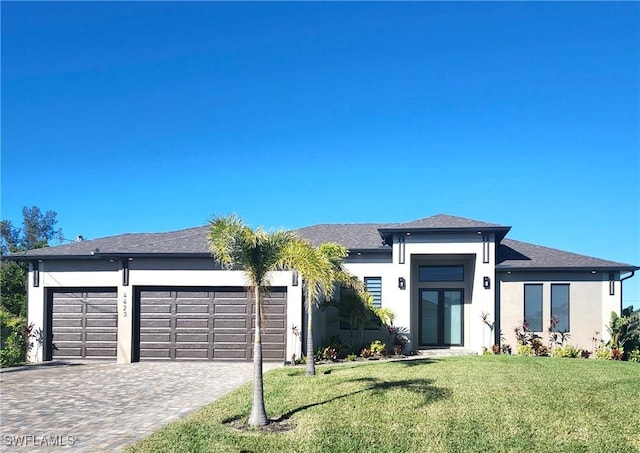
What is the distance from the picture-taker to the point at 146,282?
1702cm

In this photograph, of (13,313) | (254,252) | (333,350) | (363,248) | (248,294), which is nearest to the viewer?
(254,252)

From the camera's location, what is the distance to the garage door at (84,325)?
17.2 metres

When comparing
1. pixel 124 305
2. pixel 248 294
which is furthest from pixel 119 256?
pixel 248 294

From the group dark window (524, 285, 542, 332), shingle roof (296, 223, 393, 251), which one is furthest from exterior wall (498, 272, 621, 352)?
shingle roof (296, 223, 393, 251)

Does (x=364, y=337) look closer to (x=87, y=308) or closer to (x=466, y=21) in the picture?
(x=87, y=308)

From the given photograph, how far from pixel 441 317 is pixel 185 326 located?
31.3 ft

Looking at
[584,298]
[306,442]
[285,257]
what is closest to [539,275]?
[584,298]

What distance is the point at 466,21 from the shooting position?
1398cm

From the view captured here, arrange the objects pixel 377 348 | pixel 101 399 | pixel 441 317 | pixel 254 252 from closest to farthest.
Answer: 1. pixel 254 252
2. pixel 101 399
3. pixel 377 348
4. pixel 441 317

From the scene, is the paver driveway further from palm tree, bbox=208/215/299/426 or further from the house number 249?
palm tree, bbox=208/215/299/426

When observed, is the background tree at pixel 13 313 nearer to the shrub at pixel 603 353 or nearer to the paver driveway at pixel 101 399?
the paver driveway at pixel 101 399

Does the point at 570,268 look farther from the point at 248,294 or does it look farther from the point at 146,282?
the point at 146,282

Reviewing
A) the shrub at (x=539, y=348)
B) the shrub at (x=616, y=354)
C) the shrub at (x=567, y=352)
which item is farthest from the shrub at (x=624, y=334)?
the shrub at (x=539, y=348)

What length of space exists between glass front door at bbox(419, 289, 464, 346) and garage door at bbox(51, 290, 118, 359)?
36.5 feet
